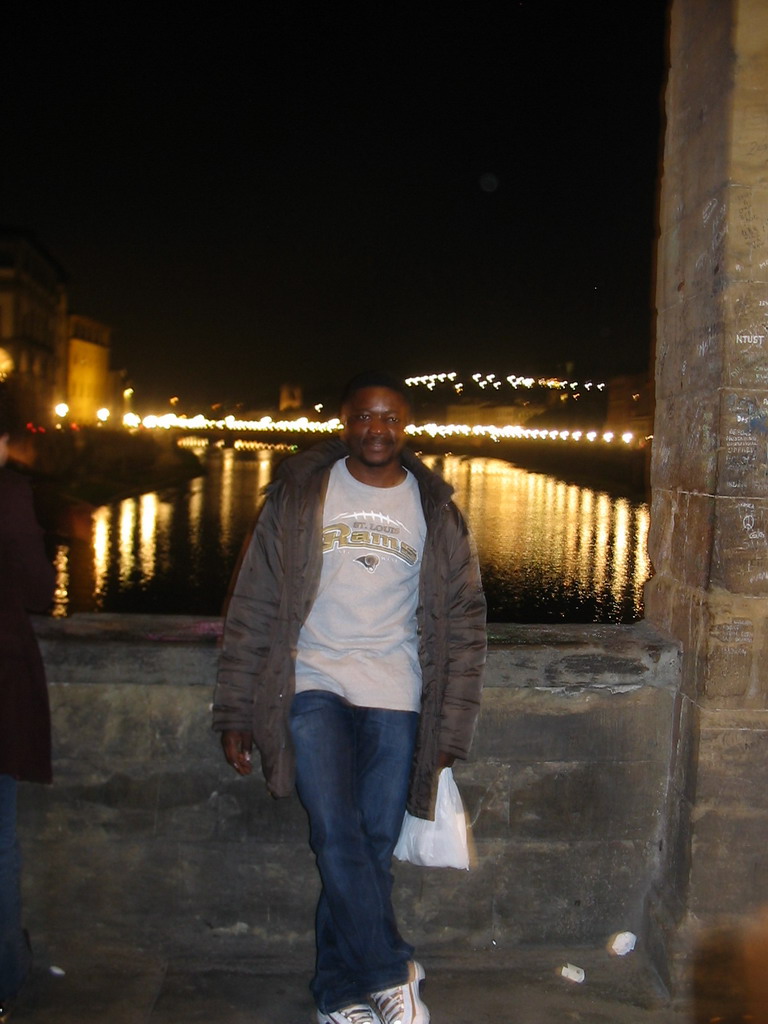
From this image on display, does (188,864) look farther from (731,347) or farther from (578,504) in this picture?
(578,504)

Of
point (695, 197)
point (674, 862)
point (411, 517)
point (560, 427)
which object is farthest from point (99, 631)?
point (560, 427)

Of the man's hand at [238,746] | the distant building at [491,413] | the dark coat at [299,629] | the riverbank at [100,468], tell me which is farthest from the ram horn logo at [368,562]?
the distant building at [491,413]

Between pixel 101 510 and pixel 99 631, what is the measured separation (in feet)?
82.3

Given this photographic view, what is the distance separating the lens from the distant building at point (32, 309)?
6025 cm

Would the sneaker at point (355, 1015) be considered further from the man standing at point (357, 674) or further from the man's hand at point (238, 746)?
the man's hand at point (238, 746)

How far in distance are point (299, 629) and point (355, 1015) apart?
123cm

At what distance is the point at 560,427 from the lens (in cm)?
12212

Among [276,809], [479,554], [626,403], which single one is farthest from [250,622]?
[626,403]

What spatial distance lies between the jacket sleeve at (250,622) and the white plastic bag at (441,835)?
714 mm

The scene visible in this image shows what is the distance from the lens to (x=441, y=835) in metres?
3.20

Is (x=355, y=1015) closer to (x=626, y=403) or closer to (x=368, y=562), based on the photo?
(x=368, y=562)

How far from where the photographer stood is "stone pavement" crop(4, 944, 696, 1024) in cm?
316

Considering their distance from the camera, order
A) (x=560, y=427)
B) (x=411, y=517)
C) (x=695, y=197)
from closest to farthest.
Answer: (x=411, y=517) → (x=695, y=197) → (x=560, y=427)

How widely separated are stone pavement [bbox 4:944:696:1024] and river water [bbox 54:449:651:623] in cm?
251
